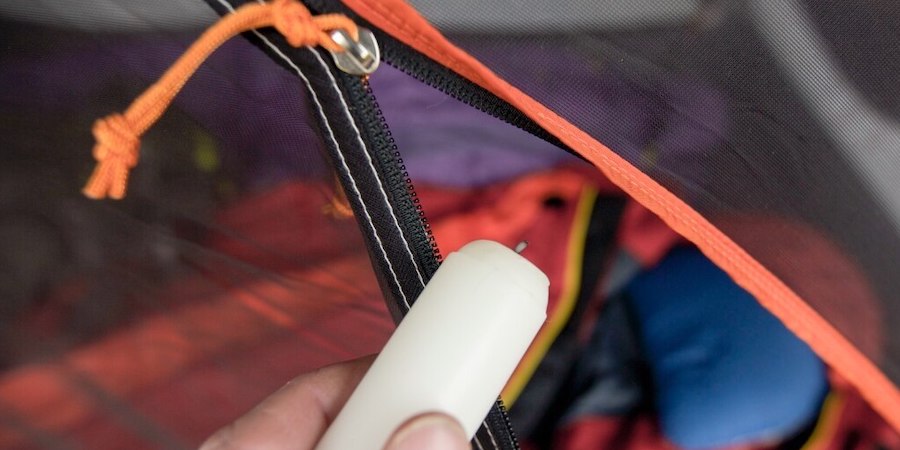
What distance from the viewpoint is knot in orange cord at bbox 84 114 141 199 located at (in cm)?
35

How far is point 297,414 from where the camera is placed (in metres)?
0.45

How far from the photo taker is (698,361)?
0.61m

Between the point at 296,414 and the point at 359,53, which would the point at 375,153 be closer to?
the point at 359,53

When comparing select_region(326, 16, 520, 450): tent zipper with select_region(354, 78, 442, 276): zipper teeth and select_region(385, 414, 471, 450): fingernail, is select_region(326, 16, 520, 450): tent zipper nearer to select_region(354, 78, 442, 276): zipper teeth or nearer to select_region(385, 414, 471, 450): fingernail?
select_region(354, 78, 442, 276): zipper teeth

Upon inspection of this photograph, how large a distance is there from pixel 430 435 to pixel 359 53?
7.6 inches

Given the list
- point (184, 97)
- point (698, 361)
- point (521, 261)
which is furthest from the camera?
point (698, 361)

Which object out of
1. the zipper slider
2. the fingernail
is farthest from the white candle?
the zipper slider

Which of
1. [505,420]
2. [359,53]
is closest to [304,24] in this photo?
[359,53]

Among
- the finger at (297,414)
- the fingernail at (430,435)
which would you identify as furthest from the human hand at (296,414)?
the fingernail at (430,435)

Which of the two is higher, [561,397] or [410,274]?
[410,274]

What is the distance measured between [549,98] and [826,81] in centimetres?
Answer: 16

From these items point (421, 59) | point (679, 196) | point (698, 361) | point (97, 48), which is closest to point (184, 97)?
point (97, 48)

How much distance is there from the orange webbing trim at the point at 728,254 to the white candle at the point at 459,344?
100 millimetres

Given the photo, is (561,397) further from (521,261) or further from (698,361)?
(521,261)
